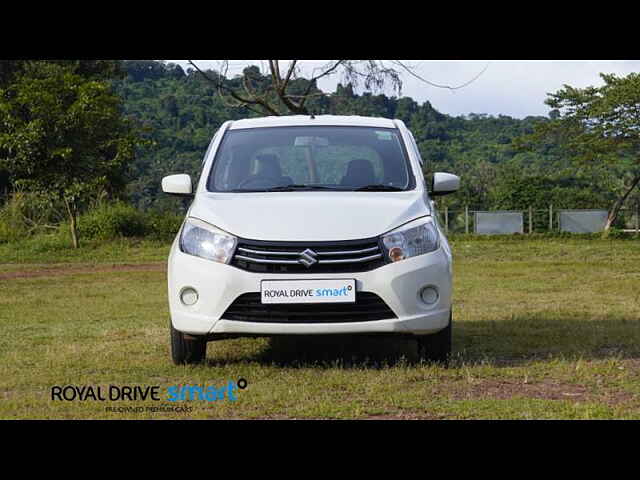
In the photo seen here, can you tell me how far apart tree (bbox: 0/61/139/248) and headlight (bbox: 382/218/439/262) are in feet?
68.4

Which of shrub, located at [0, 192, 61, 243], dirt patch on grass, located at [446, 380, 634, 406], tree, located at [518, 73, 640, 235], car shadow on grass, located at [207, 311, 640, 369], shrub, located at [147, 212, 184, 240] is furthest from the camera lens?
tree, located at [518, 73, 640, 235]

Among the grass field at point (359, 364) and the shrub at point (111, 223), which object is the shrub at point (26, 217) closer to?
the shrub at point (111, 223)

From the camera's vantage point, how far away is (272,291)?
256 inches

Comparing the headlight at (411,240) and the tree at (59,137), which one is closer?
the headlight at (411,240)

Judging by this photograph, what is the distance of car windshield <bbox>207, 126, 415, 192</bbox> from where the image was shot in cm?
754

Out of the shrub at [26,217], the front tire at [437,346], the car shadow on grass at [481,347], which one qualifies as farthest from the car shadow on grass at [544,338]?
the shrub at [26,217]

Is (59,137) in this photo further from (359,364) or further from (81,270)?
(359,364)

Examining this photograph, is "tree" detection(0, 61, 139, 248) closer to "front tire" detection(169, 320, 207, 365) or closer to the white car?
"front tire" detection(169, 320, 207, 365)

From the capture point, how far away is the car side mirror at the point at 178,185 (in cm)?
773

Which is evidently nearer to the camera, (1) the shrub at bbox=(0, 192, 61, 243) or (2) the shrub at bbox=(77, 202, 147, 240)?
(2) the shrub at bbox=(77, 202, 147, 240)

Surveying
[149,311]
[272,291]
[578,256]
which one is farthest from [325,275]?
[578,256]

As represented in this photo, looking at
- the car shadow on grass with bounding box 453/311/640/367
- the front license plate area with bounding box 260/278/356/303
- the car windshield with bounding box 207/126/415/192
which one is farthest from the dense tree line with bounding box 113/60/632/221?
the front license plate area with bounding box 260/278/356/303

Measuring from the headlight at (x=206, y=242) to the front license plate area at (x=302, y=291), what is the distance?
34 centimetres
